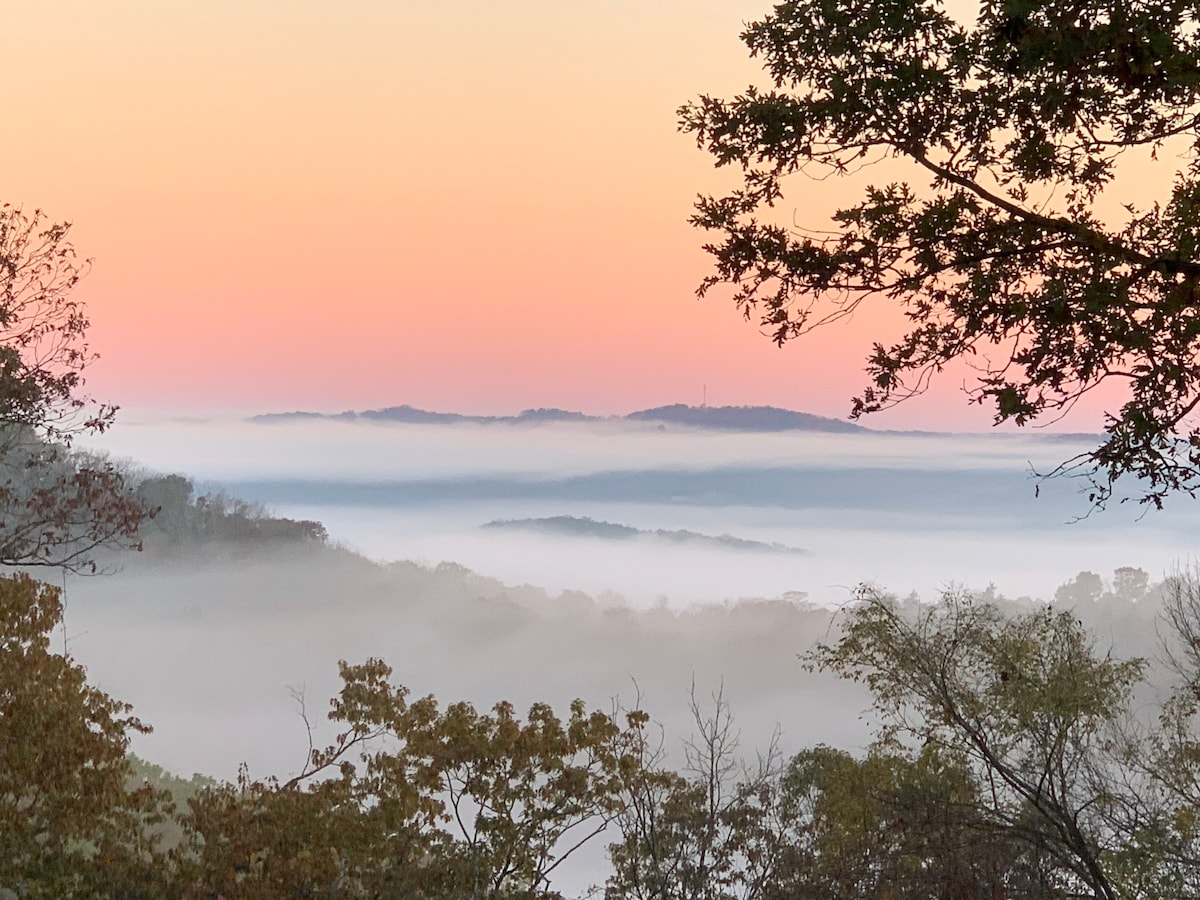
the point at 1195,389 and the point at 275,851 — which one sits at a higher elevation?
the point at 1195,389

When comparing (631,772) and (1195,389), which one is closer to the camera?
(1195,389)

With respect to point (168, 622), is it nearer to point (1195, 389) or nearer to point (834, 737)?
point (834, 737)

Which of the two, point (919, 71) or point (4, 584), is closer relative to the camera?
point (919, 71)

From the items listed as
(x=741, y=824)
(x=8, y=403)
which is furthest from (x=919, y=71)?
(x=741, y=824)

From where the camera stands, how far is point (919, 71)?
374 inches

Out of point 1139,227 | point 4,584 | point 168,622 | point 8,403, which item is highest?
point 1139,227

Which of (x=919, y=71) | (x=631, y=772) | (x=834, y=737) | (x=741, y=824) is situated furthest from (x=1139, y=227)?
(x=834, y=737)

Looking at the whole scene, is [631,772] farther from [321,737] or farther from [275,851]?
[321,737]

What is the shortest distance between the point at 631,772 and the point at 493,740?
1978 millimetres

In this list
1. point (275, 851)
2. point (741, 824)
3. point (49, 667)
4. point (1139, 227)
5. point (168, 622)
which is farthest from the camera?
point (168, 622)

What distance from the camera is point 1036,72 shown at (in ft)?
30.5

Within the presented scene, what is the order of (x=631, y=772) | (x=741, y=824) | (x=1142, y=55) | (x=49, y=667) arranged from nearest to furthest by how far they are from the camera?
(x=1142, y=55)
(x=49, y=667)
(x=631, y=772)
(x=741, y=824)

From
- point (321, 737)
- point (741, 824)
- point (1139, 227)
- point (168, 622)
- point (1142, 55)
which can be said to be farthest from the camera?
point (168, 622)

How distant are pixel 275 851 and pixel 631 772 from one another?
4741 millimetres
